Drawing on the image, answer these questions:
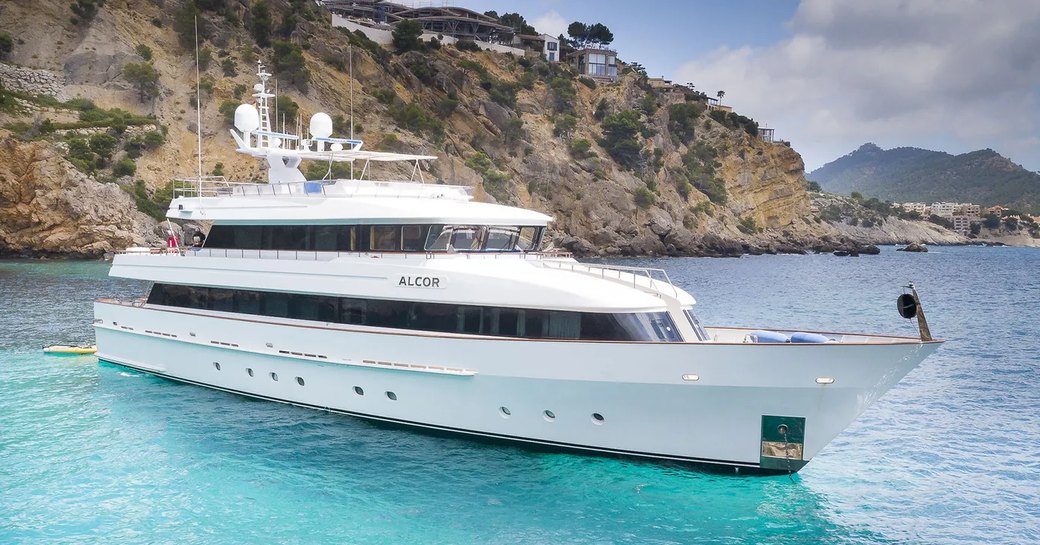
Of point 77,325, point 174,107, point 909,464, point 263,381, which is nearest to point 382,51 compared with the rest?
point 174,107

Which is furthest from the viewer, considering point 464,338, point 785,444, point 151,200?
point 151,200

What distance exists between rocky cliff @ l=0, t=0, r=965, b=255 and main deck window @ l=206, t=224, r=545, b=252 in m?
41.3

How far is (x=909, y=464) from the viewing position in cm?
1309

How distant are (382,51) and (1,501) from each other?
71.7 m

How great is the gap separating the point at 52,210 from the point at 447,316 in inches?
1925

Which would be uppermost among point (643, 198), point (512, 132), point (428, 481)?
point (512, 132)

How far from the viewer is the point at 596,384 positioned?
1134cm

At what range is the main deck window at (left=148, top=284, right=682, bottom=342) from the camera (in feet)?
38.1

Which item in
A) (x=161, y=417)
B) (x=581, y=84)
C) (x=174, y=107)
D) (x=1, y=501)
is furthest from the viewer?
(x=581, y=84)

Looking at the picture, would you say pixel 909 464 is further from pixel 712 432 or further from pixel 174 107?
pixel 174 107

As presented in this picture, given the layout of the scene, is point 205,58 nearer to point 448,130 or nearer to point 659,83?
point 448,130

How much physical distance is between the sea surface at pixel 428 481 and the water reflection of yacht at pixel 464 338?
26.0 inches

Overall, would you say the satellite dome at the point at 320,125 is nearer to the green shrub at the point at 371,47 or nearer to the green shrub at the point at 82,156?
the green shrub at the point at 82,156


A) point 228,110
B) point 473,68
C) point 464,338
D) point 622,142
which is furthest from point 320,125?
point 473,68
